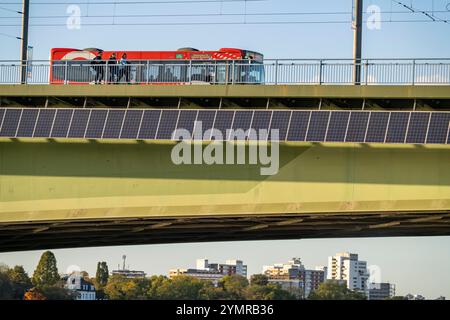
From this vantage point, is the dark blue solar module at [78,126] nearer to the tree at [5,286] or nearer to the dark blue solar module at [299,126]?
the dark blue solar module at [299,126]

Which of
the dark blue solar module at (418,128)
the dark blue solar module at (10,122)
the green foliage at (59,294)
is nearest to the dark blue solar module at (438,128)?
the dark blue solar module at (418,128)

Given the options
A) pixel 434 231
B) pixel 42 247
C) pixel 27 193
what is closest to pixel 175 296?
pixel 42 247

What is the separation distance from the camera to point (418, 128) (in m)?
51.5

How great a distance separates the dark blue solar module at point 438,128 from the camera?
5112 cm

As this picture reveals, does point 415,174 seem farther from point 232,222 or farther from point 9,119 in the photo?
point 9,119

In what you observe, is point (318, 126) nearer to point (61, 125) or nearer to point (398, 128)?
point (398, 128)

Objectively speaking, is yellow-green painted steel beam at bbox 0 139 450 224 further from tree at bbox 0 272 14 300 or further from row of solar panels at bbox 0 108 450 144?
tree at bbox 0 272 14 300

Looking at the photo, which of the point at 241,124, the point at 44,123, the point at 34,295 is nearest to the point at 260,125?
the point at 241,124

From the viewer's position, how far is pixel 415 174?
51.8 meters

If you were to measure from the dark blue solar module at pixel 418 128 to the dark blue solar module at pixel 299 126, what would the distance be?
15.0 feet

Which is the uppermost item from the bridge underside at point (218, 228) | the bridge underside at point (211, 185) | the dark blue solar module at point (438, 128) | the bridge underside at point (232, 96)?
the bridge underside at point (232, 96)

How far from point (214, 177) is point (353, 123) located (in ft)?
22.4

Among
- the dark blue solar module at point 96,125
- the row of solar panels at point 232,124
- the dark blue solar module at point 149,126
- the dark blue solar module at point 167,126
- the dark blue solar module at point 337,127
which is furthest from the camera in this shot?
the dark blue solar module at point 96,125
